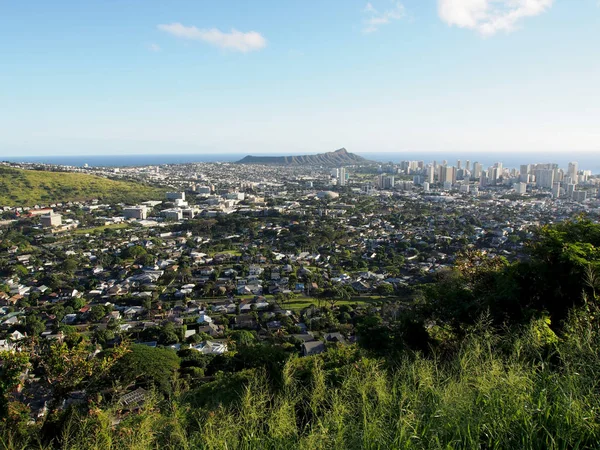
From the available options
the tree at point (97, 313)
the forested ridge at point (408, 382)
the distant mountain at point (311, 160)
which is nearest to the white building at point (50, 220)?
the tree at point (97, 313)

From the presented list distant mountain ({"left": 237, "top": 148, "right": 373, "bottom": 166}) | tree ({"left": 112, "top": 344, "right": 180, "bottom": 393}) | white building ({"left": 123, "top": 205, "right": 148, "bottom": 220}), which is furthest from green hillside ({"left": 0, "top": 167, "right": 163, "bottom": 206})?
distant mountain ({"left": 237, "top": 148, "right": 373, "bottom": 166})

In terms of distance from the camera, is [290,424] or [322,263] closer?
[290,424]

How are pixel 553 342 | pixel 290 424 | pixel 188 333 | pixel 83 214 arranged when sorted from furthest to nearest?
pixel 83 214 < pixel 188 333 < pixel 553 342 < pixel 290 424

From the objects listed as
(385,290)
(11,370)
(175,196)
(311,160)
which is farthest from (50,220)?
(311,160)

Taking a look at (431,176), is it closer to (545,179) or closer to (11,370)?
(545,179)

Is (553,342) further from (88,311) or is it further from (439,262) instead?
(439,262)

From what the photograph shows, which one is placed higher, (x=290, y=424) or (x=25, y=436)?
(x=290, y=424)

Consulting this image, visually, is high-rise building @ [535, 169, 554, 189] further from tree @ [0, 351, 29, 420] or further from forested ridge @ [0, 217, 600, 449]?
tree @ [0, 351, 29, 420]

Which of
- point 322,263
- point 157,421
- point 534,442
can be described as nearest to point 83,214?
point 322,263
